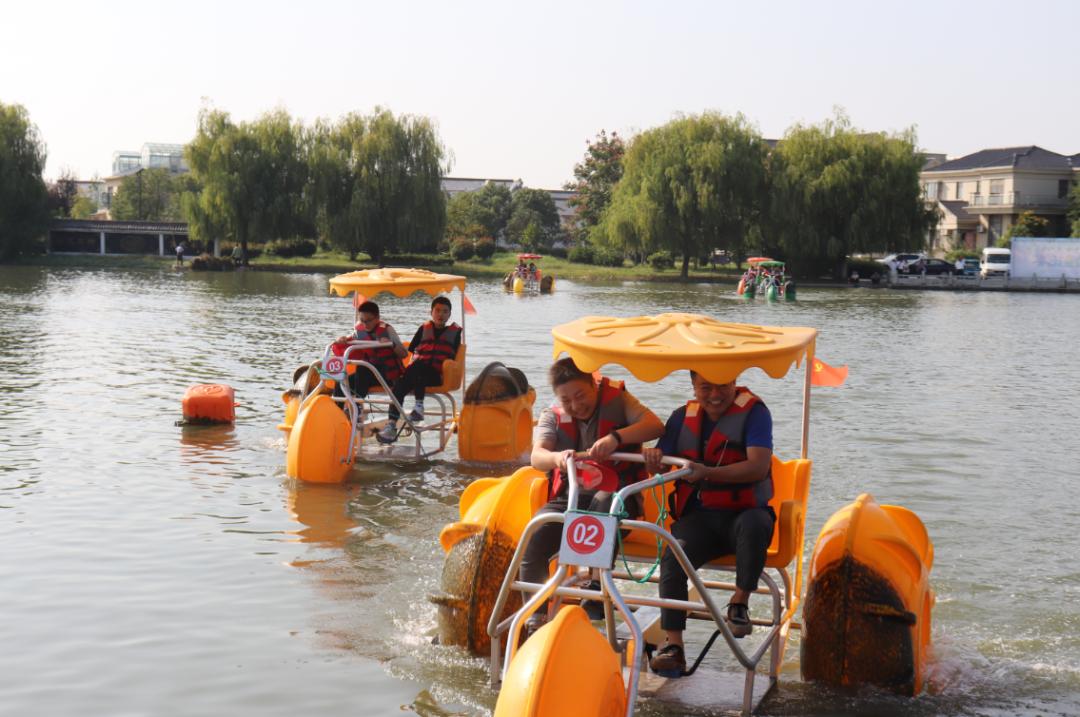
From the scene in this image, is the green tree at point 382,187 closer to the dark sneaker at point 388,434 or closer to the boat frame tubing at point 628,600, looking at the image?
the dark sneaker at point 388,434

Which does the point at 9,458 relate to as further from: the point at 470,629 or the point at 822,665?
the point at 822,665

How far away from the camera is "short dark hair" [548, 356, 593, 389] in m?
6.73

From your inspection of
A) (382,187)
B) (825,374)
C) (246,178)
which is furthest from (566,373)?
(246,178)

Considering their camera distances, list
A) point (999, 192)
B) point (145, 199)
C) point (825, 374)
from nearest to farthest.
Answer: point (825, 374)
point (999, 192)
point (145, 199)

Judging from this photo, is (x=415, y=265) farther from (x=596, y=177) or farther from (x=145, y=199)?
(x=145, y=199)

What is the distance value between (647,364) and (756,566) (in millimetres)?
1180

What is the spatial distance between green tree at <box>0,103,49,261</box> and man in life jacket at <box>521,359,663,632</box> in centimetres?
7259

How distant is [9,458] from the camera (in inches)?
537

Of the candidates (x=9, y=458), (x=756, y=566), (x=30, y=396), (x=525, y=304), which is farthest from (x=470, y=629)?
(x=525, y=304)

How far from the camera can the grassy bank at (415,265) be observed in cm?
7269

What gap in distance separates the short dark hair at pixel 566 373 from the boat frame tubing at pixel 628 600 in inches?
20.6

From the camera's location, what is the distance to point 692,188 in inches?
2692

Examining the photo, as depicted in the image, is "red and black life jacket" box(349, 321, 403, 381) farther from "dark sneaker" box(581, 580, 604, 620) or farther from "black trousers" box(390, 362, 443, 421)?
"dark sneaker" box(581, 580, 604, 620)

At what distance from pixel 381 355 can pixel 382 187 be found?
55283mm
